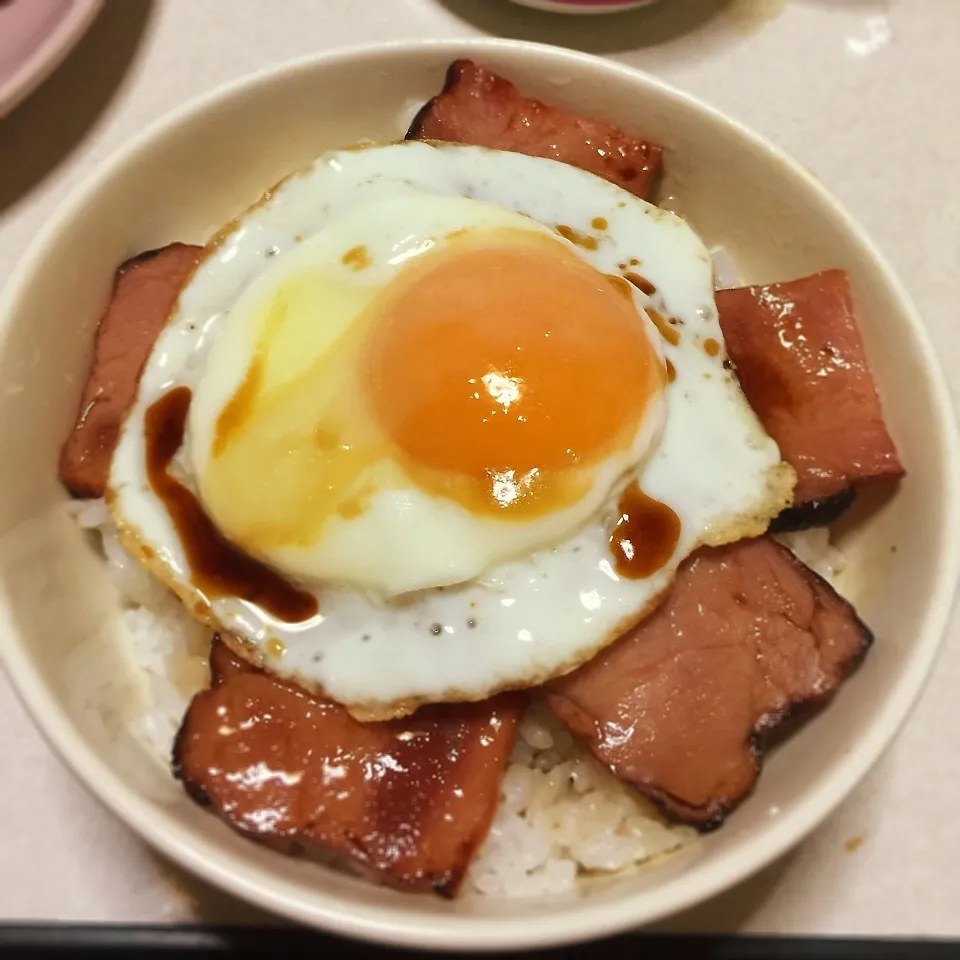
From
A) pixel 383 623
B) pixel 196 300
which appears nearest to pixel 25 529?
pixel 196 300

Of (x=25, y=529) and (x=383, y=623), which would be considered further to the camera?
(x=25, y=529)

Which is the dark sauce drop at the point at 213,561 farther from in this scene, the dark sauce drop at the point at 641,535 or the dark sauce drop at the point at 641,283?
the dark sauce drop at the point at 641,283

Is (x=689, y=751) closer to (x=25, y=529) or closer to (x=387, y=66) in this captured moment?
(x=25, y=529)

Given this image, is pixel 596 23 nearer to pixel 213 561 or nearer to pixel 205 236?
pixel 205 236

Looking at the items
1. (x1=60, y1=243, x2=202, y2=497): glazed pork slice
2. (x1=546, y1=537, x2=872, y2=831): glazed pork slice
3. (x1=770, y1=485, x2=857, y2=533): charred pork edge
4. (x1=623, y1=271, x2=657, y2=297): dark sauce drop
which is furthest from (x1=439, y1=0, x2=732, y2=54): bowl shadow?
(x1=546, y1=537, x2=872, y2=831): glazed pork slice

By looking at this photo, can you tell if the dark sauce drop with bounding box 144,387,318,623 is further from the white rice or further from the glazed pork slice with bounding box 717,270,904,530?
the glazed pork slice with bounding box 717,270,904,530

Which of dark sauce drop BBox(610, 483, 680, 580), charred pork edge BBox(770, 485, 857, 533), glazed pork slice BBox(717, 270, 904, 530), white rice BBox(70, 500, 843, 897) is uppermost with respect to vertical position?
glazed pork slice BBox(717, 270, 904, 530)
